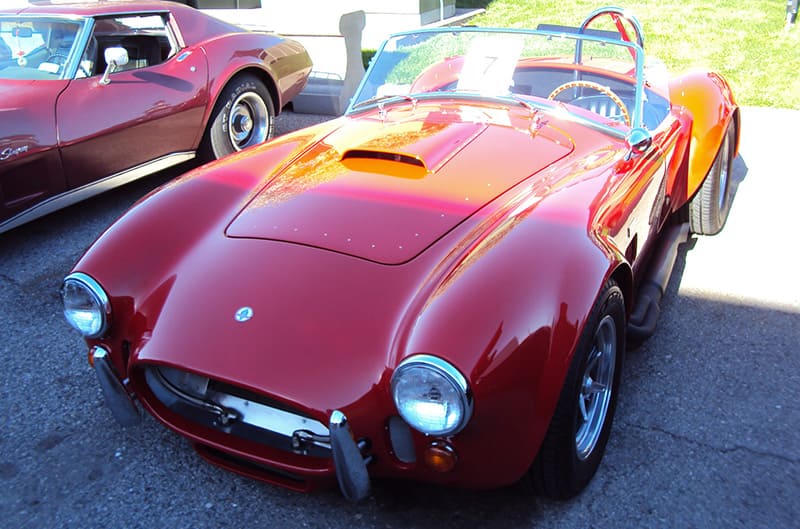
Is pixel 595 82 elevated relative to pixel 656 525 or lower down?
elevated

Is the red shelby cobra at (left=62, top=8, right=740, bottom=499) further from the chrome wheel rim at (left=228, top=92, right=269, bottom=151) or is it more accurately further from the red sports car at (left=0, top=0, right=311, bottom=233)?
the chrome wheel rim at (left=228, top=92, right=269, bottom=151)

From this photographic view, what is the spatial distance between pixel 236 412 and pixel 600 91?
213cm

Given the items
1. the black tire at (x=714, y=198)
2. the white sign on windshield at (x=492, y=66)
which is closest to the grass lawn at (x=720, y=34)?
the black tire at (x=714, y=198)

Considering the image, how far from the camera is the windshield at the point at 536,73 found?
3152 millimetres

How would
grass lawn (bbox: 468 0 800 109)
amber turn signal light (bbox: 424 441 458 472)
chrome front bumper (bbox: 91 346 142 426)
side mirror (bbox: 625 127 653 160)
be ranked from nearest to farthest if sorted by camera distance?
amber turn signal light (bbox: 424 441 458 472) < chrome front bumper (bbox: 91 346 142 426) < side mirror (bbox: 625 127 653 160) < grass lawn (bbox: 468 0 800 109)

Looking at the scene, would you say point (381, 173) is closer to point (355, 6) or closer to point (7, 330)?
point (7, 330)

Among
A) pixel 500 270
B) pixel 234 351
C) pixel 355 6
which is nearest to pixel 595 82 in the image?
pixel 500 270

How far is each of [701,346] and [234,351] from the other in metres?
2.02

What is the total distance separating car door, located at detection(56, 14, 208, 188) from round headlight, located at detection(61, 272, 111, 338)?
218 centimetres

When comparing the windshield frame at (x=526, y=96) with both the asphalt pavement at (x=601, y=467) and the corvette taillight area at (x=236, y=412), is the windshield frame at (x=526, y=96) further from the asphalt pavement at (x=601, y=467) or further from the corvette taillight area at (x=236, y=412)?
the corvette taillight area at (x=236, y=412)

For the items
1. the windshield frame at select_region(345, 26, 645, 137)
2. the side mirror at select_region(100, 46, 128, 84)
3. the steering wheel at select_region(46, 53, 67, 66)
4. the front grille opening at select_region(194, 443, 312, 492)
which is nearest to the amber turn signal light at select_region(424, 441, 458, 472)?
the front grille opening at select_region(194, 443, 312, 492)

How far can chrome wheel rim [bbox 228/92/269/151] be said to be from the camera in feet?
17.4

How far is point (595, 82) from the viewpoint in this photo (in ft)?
11.0

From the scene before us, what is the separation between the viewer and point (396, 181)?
99.3 inches
